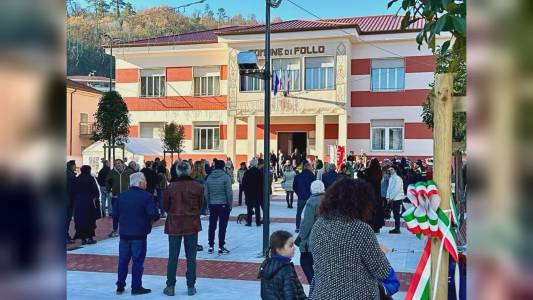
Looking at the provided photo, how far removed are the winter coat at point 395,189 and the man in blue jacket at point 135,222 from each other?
23.6 ft

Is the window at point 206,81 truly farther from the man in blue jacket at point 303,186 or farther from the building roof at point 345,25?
the man in blue jacket at point 303,186

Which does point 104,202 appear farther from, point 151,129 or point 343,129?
point 151,129

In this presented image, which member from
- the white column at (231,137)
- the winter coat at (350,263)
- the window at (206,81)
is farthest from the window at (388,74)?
the winter coat at (350,263)

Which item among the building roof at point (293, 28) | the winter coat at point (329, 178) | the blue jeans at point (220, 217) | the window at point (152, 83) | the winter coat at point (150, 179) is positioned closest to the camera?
the blue jeans at point (220, 217)

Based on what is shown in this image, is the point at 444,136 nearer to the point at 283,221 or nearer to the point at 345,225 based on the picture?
the point at 345,225

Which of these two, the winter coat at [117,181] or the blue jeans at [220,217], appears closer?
the blue jeans at [220,217]

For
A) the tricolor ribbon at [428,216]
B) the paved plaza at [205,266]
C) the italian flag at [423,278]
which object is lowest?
the paved plaza at [205,266]

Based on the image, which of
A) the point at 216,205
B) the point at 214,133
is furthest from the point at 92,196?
the point at 214,133

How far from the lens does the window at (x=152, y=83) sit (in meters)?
37.4

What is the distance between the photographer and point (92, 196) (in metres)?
11.6

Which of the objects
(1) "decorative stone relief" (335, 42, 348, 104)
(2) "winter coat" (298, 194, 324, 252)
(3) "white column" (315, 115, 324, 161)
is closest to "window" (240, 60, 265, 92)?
(3) "white column" (315, 115, 324, 161)

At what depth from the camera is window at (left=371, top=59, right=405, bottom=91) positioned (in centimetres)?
3288

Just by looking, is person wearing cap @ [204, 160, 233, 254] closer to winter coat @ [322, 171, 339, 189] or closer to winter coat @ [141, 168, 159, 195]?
winter coat @ [322, 171, 339, 189]

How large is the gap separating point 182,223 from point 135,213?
2.17 ft
